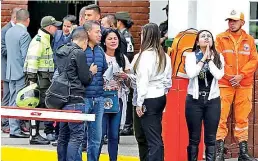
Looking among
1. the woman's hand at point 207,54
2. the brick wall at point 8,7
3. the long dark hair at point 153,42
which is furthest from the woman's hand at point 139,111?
the brick wall at point 8,7

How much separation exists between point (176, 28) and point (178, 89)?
115 centimetres

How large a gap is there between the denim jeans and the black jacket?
4.62 feet

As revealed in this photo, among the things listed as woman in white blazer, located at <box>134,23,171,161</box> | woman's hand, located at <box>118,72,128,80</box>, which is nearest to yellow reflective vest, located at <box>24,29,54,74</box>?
woman's hand, located at <box>118,72,128,80</box>

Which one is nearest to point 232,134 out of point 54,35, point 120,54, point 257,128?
point 257,128

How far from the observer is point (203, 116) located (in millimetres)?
9359

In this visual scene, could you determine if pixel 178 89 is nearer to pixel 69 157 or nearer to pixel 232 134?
pixel 232 134

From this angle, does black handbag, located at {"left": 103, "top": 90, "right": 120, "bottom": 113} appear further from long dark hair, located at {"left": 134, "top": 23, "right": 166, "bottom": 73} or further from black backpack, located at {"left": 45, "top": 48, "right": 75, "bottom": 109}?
black backpack, located at {"left": 45, "top": 48, "right": 75, "bottom": 109}

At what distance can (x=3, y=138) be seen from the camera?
12406 millimetres

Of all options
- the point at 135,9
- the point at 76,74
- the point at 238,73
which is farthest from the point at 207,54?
the point at 135,9

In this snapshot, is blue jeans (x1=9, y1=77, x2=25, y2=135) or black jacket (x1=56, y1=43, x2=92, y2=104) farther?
blue jeans (x1=9, y1=77, x2=25, y2=135)

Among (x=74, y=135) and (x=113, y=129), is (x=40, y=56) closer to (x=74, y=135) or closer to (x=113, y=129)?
(x=113, y=129)

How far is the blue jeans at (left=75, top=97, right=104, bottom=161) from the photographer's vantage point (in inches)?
361

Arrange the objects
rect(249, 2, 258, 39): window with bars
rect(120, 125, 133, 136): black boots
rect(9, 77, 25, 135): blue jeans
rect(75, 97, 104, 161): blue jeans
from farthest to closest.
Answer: rect(120, 125, 133, 136): black boots < rect(9, 77, 25, 135): blue jeans < rect(249, 2, 258, 39): window with bars < rect(75, 97, 104, 161): blue jeans

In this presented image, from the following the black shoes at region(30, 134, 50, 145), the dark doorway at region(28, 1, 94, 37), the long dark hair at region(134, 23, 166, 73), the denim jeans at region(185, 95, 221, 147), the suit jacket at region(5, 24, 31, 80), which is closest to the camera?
the long dark hair at region(134, 23, 166, 73)
